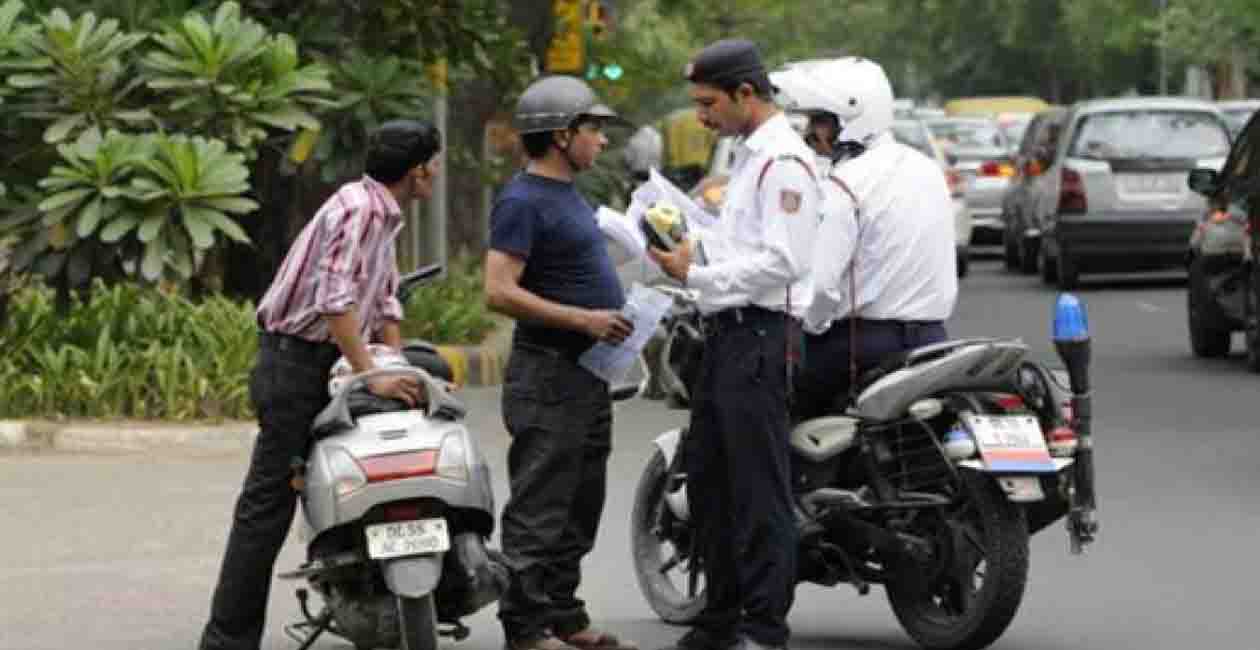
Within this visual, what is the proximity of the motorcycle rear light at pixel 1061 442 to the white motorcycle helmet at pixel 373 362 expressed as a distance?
1.86m

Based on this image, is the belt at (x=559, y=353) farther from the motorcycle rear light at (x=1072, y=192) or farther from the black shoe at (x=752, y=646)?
the motorcycle rear light at (x=1072, y=192)

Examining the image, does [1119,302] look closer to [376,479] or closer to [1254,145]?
[1254,145]

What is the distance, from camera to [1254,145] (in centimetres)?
2020

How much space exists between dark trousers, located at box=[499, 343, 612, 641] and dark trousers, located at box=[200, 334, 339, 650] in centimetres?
58

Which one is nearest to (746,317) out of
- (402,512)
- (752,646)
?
(752,646)

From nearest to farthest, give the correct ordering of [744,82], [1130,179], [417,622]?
[417,622], [744,82], [1130,179]

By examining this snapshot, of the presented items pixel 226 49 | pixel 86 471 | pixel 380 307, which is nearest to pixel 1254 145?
pixel 226 49

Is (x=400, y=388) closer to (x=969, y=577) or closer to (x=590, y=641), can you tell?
(x=590, y=641)

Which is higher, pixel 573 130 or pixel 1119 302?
pixel 573 130

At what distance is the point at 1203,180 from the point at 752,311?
11224 millimetres

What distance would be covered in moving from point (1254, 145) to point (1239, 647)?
10.3 meters

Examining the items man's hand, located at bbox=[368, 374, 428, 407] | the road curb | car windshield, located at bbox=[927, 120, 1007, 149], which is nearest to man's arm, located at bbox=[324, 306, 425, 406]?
man's hand, located at bbox=[368, 374, 428, 407]

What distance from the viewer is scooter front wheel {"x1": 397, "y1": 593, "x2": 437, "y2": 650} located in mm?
9219

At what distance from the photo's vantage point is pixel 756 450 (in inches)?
387
